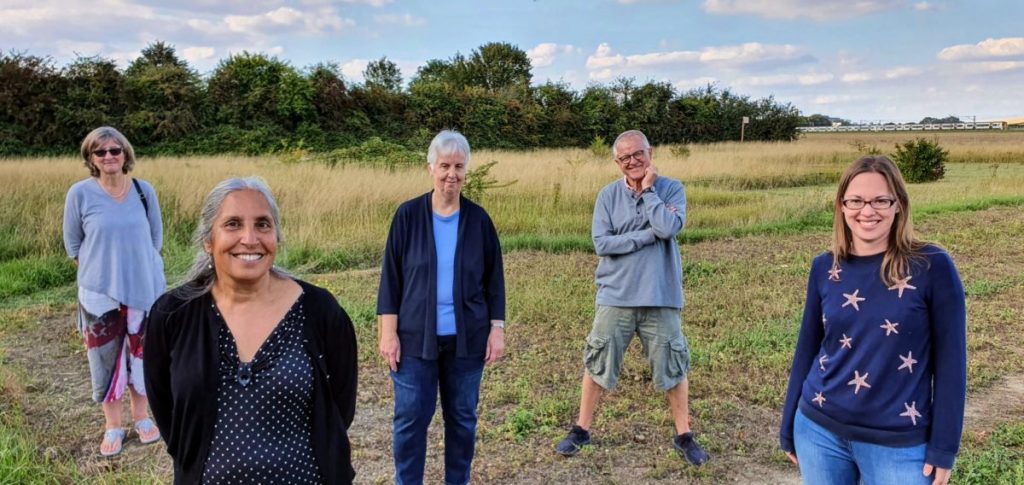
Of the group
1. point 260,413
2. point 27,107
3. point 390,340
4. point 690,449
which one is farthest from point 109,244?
point 27,107

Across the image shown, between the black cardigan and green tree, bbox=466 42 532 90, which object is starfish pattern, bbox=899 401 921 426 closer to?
the black cardigan

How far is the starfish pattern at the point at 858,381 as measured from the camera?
218 centimetres

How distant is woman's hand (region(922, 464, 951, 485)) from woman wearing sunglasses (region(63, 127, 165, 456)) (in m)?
3.84

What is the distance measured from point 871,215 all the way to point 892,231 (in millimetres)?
92

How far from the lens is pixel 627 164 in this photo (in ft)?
12.3

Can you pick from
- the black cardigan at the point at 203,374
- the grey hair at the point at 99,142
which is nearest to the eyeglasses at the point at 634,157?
the black cardigan at the point at 203,374

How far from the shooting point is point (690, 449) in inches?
154

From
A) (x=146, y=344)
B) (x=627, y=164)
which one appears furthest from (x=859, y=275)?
(x=146, y=344)

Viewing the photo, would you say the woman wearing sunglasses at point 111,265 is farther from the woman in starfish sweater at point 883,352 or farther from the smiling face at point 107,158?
the woman in starfish sweater at point 883,352

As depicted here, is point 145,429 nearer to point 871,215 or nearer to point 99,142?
point 99,142

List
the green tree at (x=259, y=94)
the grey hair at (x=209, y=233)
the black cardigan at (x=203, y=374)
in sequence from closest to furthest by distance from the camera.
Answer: the black cardigan at (x=203, y=374) → the grey hair at (x=209, y=233) → the green tree at (x=259, y=94)

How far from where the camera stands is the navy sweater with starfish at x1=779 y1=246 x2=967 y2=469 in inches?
81.9

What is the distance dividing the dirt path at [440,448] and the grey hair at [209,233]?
1820 mm

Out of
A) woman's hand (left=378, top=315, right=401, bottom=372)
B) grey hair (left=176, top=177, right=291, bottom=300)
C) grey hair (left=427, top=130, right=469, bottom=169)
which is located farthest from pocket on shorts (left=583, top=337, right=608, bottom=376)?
grey hair (left=176, top=177, right=291, bottom=300)
